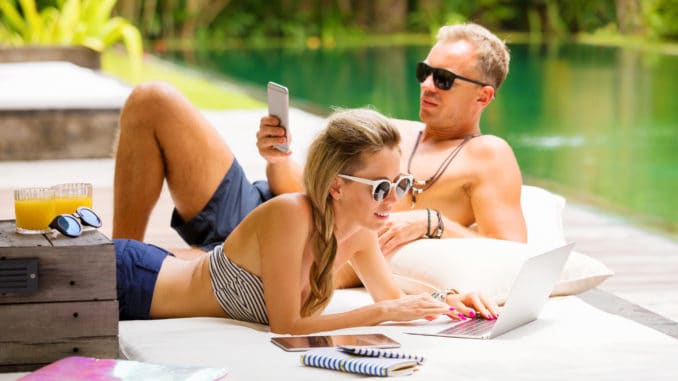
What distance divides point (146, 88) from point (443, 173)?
3.24 ft

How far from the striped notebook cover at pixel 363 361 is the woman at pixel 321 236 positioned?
23cm

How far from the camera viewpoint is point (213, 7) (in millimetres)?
24172

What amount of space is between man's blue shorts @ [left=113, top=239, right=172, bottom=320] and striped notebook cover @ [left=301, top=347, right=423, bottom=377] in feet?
2.19

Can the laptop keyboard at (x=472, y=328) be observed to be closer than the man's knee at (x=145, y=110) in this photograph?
Yes

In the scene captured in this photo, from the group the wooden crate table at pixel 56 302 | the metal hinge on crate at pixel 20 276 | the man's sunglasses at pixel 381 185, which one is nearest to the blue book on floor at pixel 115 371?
the wooden crate table at pixel 56 302

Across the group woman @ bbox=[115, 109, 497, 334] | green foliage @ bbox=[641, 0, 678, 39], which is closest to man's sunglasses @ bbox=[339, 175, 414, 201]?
woman @ bbox=[115, 109, 497, 334]

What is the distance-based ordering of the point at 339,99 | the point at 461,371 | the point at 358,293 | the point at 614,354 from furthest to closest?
the point at 339,99 → the point at 358,293 → the point at 614,354 → the point at 461,371

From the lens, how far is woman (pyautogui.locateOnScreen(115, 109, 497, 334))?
315 centimetres

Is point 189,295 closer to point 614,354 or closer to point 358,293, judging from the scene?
point 358,293

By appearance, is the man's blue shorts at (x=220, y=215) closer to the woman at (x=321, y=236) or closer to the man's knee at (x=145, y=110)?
the man's knee at (x=145, y=110)

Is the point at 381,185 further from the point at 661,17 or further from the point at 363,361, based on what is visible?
the point at 661,17

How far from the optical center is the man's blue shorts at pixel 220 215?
414cm

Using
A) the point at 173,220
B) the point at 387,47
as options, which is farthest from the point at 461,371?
the point at 387,47

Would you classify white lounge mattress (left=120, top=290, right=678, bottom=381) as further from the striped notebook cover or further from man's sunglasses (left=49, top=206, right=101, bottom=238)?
man's sunglasses (left=49, top=206, right=101, bottom=238)
